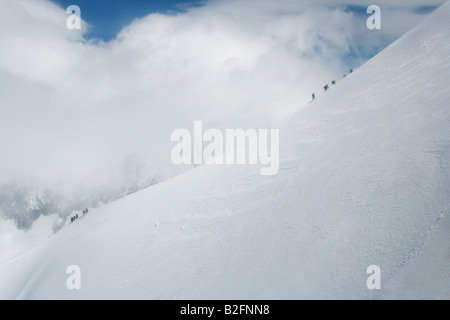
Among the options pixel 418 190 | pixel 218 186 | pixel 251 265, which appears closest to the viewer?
pixel 418 190

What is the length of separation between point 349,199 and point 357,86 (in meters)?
13.1

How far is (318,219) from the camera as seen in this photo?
37.1 ft

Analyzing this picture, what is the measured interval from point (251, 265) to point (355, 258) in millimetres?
3727

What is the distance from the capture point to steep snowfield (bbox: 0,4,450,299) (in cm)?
876

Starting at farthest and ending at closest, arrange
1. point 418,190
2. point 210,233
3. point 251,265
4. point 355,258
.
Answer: point 210,233, point 251,265, point 418,190, point 355,258

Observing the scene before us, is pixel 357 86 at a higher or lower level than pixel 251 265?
higher

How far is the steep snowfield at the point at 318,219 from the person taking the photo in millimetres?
8758

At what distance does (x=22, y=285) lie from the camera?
20.1m

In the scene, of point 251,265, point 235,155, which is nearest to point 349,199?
point 251,265

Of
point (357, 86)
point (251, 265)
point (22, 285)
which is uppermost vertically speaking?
point (357, 86)
